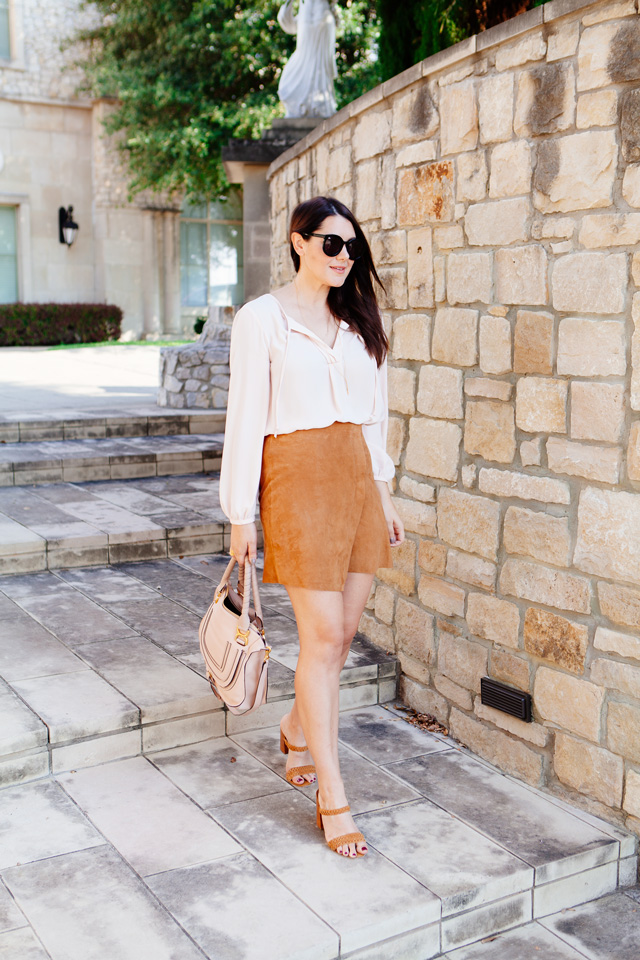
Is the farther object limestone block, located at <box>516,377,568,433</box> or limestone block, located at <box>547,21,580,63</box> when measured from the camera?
limestone block, located at <box>516,377,568,433</box>

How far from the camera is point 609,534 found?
2893mm

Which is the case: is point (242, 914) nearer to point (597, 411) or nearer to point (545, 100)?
point (597, 411)

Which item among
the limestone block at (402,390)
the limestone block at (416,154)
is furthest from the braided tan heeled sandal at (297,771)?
the limestone block at (416,154)

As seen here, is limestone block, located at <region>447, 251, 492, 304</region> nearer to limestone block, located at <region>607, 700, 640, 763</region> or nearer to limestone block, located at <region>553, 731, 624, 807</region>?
limestone block, located at <region>607, 700, 640, 763</region>

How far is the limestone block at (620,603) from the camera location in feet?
9.28

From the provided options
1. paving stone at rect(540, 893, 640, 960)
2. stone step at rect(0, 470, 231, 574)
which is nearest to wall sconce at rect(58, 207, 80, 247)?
stone step at rect(0, 470, 231, 574)

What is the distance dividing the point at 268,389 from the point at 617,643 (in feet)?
4.32

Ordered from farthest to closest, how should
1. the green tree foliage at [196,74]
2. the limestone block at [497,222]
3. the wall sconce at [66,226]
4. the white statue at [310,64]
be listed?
the wall sconce at [66,226] → the green tree foliage at [196,74] → the white statue at [310,64] → the limestone block at [497,222]

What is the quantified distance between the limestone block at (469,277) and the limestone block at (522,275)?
55 mm

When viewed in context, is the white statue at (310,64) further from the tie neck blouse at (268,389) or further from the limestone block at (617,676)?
the limestone block at (617,676)

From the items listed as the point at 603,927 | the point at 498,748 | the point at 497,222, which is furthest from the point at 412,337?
the point at 603,927

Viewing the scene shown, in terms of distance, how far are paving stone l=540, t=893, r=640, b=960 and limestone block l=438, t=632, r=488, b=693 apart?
87 cm

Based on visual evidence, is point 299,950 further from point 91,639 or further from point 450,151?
point 450,151

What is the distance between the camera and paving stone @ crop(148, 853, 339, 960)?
7.49ft
